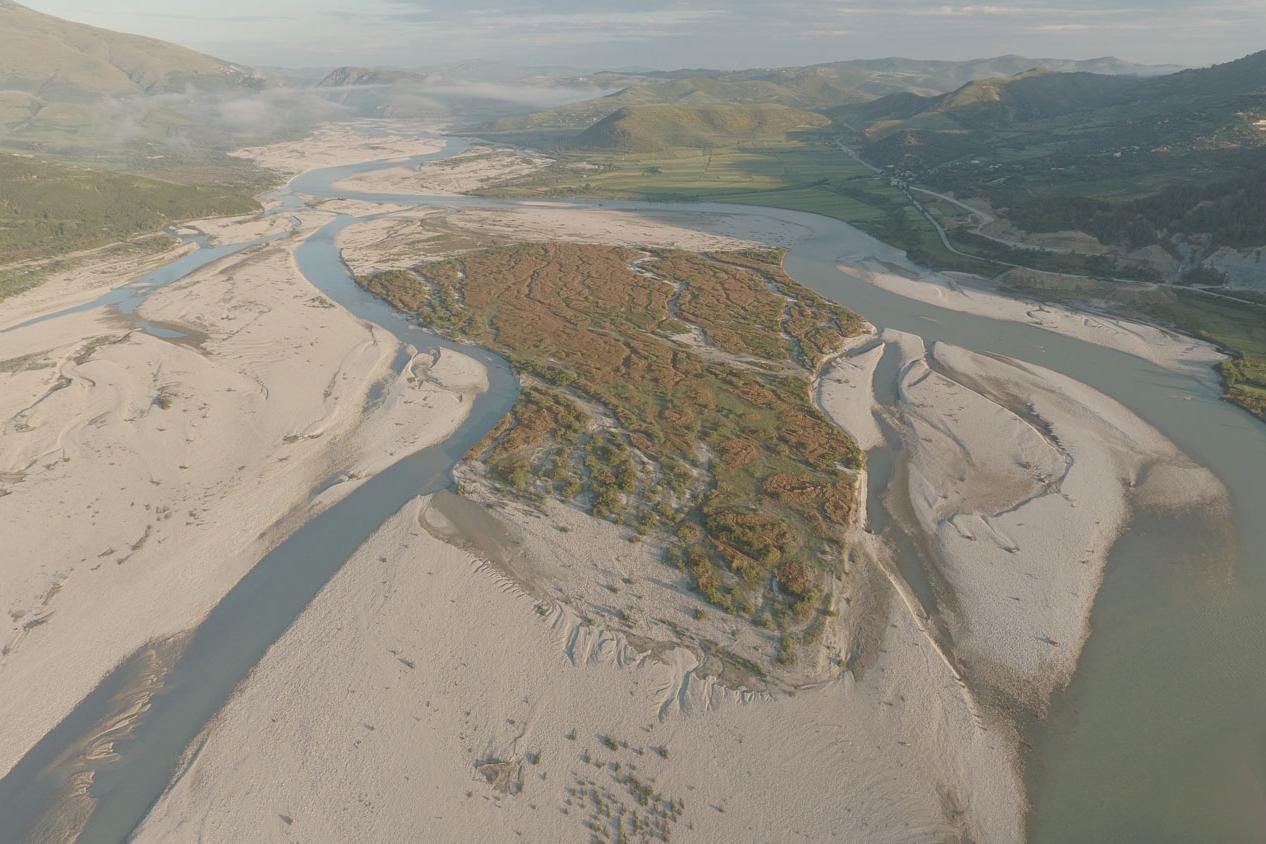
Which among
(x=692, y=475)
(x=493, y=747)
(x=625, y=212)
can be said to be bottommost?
(x=493, y=747)

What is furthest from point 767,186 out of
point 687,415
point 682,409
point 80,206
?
point 80,206

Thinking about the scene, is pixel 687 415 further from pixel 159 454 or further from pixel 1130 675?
pixel 159 454

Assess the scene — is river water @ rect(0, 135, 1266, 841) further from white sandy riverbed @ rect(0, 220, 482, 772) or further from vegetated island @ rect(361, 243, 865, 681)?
vegetated island @ rect(361, 243, 865, 681)

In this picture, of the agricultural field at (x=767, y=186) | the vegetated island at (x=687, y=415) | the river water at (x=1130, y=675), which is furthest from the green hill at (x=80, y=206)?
the river water at (x=1130, y=675)

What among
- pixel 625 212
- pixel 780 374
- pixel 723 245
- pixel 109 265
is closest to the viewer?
pixel 780 374

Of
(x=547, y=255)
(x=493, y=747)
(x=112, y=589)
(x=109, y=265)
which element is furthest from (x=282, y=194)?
(x=493, y=747)

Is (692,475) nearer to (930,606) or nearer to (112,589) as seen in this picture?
(930,606)
